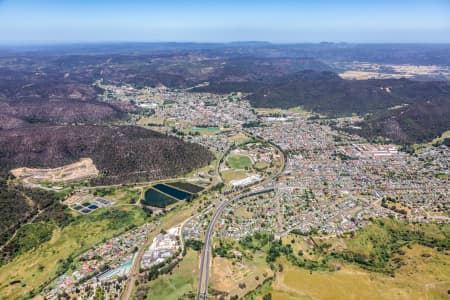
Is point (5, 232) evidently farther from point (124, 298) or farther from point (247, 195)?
point (247, 195)

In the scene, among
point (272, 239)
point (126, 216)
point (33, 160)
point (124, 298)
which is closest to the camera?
point (124, 298)

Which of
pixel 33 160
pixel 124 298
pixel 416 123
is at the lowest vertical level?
pixel 124 298

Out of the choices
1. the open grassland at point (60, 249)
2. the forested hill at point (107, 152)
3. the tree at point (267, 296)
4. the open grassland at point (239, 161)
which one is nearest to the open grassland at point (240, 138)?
the open grassland at point (239, 161)

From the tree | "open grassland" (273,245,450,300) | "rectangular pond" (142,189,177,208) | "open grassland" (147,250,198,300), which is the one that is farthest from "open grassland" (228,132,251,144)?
the tree

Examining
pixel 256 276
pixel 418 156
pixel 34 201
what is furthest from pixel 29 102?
pixel 418 156

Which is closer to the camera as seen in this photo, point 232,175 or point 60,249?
point 60,249

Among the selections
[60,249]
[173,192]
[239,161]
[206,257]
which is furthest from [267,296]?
[239,161]

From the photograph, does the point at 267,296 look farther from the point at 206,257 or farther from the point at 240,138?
the point at 240,138
